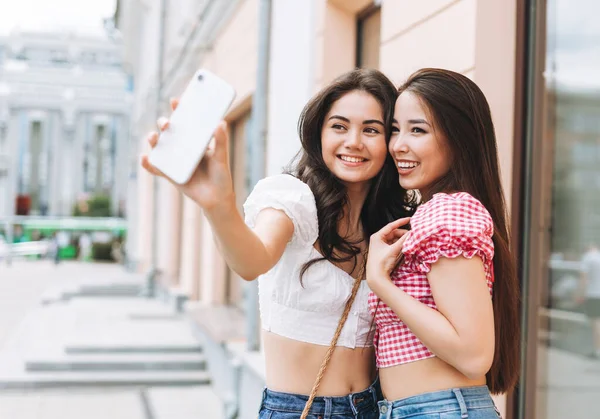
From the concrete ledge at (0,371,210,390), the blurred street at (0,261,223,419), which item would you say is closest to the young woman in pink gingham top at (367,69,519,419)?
the blurred street at (0,261,223,419)

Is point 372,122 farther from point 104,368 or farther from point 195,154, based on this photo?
point 104,368

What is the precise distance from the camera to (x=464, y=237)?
1.55 m

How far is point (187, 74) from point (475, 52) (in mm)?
10279

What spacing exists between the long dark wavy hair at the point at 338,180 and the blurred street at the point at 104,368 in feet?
17.1

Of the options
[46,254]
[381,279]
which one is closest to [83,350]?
[381,279]

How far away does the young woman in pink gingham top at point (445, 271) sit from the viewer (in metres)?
1.55

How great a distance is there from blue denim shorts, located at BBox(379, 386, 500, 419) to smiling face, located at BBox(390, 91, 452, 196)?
0.54m

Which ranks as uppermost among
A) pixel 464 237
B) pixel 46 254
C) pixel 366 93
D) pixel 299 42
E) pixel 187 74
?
pixel 187 74

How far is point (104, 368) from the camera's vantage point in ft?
26.5

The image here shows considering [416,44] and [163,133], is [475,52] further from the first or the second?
[163,133]

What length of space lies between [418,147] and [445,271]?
36 cm

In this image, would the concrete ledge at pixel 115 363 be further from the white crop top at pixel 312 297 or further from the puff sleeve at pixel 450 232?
the puff sleeve at pixel 450 232

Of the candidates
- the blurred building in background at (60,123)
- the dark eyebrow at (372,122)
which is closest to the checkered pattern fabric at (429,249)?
the dark eyebrow at (372,122)

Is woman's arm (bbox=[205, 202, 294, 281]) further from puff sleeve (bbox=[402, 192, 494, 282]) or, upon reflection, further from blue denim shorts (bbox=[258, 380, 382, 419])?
blue denim shorts (bbox=[258, 380, 382, 419])
